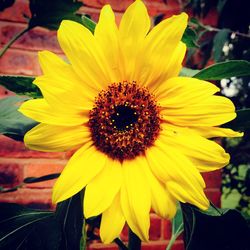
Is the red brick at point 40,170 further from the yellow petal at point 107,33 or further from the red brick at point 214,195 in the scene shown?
the yellow petal at point 107,33

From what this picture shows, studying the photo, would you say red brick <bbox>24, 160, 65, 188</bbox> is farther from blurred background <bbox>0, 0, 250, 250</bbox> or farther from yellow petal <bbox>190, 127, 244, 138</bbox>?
yellow petal <bbox>190, 127, 244, 138</bbox>

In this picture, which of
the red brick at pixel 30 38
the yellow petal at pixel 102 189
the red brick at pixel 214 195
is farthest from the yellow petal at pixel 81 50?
the red brick at pixel 214 195

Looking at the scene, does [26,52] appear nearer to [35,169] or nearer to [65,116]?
[35,169]

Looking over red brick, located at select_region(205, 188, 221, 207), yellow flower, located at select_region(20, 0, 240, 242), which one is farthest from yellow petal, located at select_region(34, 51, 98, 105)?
red brick, located at select_region(205, 188, 221, 207)

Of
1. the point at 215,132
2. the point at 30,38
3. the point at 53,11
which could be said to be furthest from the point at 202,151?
the point at 30,38

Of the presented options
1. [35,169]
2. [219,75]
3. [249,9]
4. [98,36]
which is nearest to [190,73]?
[219,75]

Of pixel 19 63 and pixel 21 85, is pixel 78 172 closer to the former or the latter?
pixel 21 85

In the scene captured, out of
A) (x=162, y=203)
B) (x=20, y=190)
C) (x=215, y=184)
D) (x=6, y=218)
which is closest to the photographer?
(x=162, y=203)
